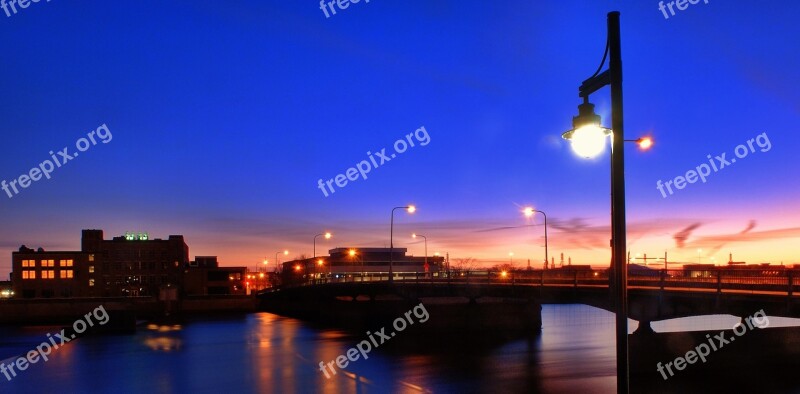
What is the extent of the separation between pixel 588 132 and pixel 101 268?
158152 millimetres

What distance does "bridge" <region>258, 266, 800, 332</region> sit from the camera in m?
29.8

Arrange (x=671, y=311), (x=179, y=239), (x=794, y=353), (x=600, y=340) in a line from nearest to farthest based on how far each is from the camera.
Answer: (x=671, y=311), (x=794, y=353), (x=600, y=340), (x=179, y=239)

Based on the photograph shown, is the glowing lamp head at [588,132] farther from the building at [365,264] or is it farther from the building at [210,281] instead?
the building at [365,264]

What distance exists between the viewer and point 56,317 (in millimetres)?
104750

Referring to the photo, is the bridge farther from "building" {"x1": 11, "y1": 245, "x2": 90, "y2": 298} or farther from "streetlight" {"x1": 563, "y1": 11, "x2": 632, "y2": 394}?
"building" {"x1": 11, "y1": 245, "x2": 90, "y2": 298}

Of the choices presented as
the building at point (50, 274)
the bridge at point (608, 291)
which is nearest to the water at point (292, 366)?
the bridge at point (608, 291)

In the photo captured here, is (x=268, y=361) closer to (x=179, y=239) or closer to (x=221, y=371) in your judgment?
(x=221, y=371)

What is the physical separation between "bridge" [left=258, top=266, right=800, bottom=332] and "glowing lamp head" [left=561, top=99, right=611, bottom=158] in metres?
3.40

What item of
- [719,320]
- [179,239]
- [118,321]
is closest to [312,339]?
[118,321]

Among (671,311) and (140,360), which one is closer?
(671,311)

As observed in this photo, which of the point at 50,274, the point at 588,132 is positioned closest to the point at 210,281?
the point at 50,274

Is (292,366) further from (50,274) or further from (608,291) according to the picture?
(50,274)

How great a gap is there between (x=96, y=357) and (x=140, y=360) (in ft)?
18.1

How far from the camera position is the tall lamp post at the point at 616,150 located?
21.9 feet
